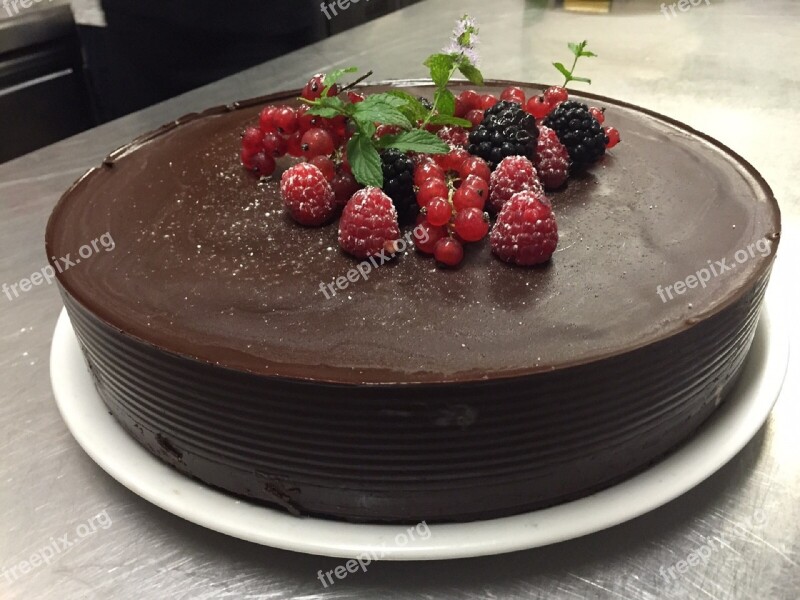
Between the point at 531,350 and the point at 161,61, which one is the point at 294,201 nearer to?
the point at 531,350

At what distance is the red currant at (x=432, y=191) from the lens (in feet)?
4.03

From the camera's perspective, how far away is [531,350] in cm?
101

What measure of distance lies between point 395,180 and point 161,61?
232 centimetres

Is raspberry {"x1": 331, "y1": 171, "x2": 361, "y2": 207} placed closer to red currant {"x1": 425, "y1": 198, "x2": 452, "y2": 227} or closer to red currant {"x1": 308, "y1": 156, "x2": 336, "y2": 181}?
red currant {"x1": 308, "y1": 156, "x2": 336, "y2": 181}

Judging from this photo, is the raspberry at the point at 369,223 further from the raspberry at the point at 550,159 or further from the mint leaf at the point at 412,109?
the raspberry at the point at 550,159

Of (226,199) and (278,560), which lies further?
(226,199)

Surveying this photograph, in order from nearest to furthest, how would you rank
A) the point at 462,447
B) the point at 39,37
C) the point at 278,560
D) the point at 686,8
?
the point at 462,447, the point at 278,560, the point at 39,37, the point at 686,8

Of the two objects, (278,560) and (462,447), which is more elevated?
(462,447)

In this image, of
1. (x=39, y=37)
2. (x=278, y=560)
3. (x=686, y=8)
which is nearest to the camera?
(x=278, y=560)

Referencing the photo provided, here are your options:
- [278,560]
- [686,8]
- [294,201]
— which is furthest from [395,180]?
[686,8]

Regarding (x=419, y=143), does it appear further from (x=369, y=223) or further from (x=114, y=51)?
(x=114, y=51)

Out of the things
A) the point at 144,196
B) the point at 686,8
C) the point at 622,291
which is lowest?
A: the point at 686,8

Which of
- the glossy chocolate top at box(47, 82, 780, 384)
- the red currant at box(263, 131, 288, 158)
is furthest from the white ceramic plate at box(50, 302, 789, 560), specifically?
the red currant at box(263, 131, 288, 158)

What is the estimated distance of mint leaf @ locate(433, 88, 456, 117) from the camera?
1.44 meters
